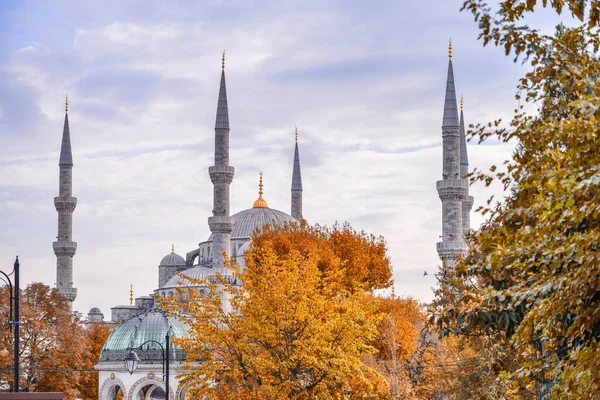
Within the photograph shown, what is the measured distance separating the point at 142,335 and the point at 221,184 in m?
20.9

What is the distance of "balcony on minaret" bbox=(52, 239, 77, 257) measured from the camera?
285 ft

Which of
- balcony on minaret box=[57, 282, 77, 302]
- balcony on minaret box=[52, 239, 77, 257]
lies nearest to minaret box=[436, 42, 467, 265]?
balcony on minaret box=[57, 282, 77, 302]

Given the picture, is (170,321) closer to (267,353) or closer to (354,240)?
(354,240)

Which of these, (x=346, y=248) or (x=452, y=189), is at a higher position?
(x=452, y=189)

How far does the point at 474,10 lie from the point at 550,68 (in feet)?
3.31

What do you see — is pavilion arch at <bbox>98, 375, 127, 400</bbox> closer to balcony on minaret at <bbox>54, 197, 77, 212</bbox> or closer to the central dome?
balcony on minaret at <bbox>54, 197, 77, 212</bbox>

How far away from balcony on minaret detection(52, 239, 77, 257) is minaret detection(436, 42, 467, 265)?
3244 cm

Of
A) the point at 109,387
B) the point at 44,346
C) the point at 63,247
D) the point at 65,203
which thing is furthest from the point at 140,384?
the point at 65,203

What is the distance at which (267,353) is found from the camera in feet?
95.7

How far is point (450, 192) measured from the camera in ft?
234

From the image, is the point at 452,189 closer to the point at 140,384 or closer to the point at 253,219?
the point at 140,384

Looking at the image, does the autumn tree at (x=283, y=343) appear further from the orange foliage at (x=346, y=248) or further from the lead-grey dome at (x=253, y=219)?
the lead-grey dome at (x=253, y=219)

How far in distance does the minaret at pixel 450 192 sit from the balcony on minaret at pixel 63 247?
3244cm

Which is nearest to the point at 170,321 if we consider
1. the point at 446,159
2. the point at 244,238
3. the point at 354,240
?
the point at 354,240
